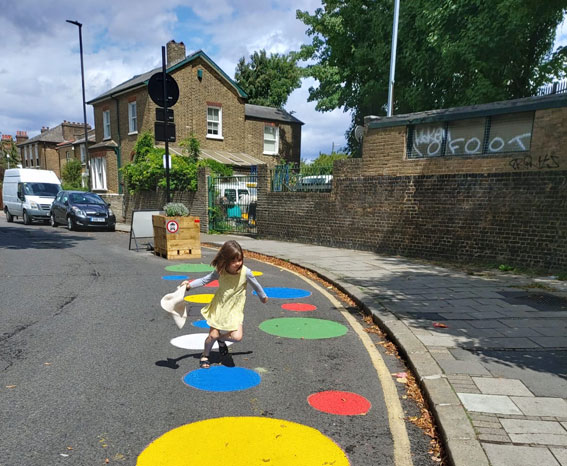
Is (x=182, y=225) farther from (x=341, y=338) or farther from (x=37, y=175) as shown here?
(x=37, y=175)

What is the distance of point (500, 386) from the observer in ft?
10.9

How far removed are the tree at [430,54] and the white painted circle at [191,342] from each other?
1221cm

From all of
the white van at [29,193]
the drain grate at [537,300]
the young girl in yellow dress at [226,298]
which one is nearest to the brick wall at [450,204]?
the drain grate at [537,300]

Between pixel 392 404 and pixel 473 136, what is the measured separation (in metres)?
7.76

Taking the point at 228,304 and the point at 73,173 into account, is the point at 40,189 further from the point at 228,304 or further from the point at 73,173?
the point at 228,304

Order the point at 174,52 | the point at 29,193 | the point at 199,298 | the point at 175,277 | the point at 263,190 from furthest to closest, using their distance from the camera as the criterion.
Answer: the point at 174,52 → the point at 29,193 → the point at 263,190 → the point at 175,277 → the point at 199,298

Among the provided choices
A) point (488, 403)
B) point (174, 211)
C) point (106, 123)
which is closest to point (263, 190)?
point (174, 211)

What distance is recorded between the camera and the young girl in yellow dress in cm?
380

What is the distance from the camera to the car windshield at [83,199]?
17594 millimetres

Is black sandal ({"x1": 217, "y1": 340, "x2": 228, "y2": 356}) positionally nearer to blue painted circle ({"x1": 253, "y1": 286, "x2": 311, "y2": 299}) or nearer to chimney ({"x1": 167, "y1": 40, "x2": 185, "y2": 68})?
blue painted circle ({"x1": 253, "y1": 286, "x2": 311, "y2": 299})

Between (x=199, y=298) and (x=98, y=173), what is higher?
(x=98, y=173)

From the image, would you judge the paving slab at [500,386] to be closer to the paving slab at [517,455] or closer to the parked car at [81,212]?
the paving slab at [517,455]

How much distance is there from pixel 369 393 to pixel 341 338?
138 cm

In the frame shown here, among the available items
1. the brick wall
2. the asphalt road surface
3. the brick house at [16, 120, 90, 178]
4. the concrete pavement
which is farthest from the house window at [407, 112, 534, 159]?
the brick house at [16, 120, 90, 178]
